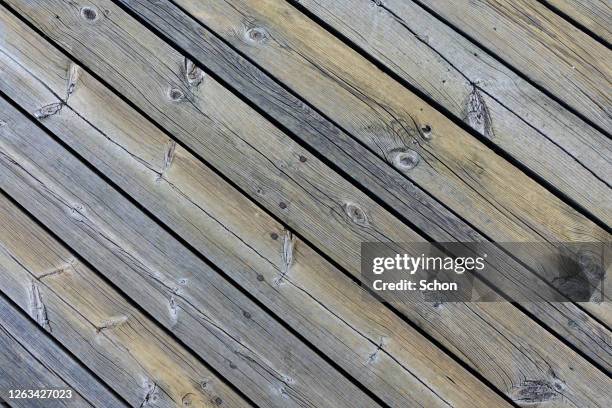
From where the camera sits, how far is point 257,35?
1.93m

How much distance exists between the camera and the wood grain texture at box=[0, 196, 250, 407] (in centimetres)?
187

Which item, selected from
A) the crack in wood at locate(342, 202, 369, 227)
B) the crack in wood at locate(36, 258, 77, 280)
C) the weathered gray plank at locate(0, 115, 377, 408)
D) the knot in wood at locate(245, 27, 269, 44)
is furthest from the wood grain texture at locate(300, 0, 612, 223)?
the crack in wood at locate(36, 258, 77, 280)

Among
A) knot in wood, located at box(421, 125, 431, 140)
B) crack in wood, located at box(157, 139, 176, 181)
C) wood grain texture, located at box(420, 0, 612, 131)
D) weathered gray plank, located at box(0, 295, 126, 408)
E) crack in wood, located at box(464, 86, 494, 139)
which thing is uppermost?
wood grain texture, located at box(420, 0, 612, 131)

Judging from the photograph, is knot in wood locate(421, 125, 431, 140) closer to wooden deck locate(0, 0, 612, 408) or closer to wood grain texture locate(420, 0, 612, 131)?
wooden deck locate(0, 0, 612, 408)

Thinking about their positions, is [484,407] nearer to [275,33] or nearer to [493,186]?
[493,186]

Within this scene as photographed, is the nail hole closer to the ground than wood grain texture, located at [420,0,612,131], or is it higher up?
closer to the ground

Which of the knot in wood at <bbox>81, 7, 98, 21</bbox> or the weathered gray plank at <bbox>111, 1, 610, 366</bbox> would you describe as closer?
the weathered gray plank at <bbox>111, 1, 610, 366</bbox>

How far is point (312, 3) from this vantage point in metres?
1.94

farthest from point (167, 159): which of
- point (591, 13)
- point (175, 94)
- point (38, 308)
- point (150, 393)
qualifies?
point (591, 13)

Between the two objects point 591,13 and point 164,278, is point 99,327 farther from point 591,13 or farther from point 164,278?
point 591,13

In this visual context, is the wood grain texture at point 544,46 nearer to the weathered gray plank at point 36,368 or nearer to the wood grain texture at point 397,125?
the wood grain texture at point 397,125

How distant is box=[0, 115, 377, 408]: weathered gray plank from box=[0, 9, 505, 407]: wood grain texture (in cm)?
5

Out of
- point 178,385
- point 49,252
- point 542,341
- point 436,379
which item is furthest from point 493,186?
point 49,252

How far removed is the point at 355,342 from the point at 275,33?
964 mm
